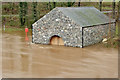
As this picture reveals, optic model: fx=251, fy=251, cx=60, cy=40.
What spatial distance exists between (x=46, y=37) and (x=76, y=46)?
3519mm

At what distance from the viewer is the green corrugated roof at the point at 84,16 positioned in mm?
24719

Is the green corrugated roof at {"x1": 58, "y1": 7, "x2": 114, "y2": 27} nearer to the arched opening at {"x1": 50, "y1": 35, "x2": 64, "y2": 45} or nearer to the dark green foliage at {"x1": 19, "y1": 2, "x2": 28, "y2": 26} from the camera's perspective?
the arched opening at {"x1": 50, "y1": 35, "x2": 64, "y2": 45}

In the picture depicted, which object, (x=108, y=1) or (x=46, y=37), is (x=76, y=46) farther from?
(x=108, y=1)

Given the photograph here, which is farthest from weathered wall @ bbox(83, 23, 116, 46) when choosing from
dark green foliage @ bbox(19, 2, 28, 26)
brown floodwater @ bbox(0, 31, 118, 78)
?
dark green foliage @ bbox(19, 2, 28, 26)

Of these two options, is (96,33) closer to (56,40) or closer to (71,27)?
(71,27)

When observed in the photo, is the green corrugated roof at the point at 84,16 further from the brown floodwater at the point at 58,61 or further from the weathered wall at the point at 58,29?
A: the brown floodwater at the point at 58,61

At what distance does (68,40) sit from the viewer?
80.8ft

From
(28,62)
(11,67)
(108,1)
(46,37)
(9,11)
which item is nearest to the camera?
(11,67)

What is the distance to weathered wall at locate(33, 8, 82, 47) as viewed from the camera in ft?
79.3

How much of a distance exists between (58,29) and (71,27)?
145 cm


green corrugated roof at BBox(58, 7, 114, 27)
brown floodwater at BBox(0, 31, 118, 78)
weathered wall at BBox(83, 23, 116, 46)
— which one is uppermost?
green corrugated roof at BBox(58, 7, 114, 27)

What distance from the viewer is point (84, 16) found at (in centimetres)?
2656

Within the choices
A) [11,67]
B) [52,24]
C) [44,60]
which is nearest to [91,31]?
[52,24]

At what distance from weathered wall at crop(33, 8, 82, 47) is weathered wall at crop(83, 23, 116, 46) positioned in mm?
817
